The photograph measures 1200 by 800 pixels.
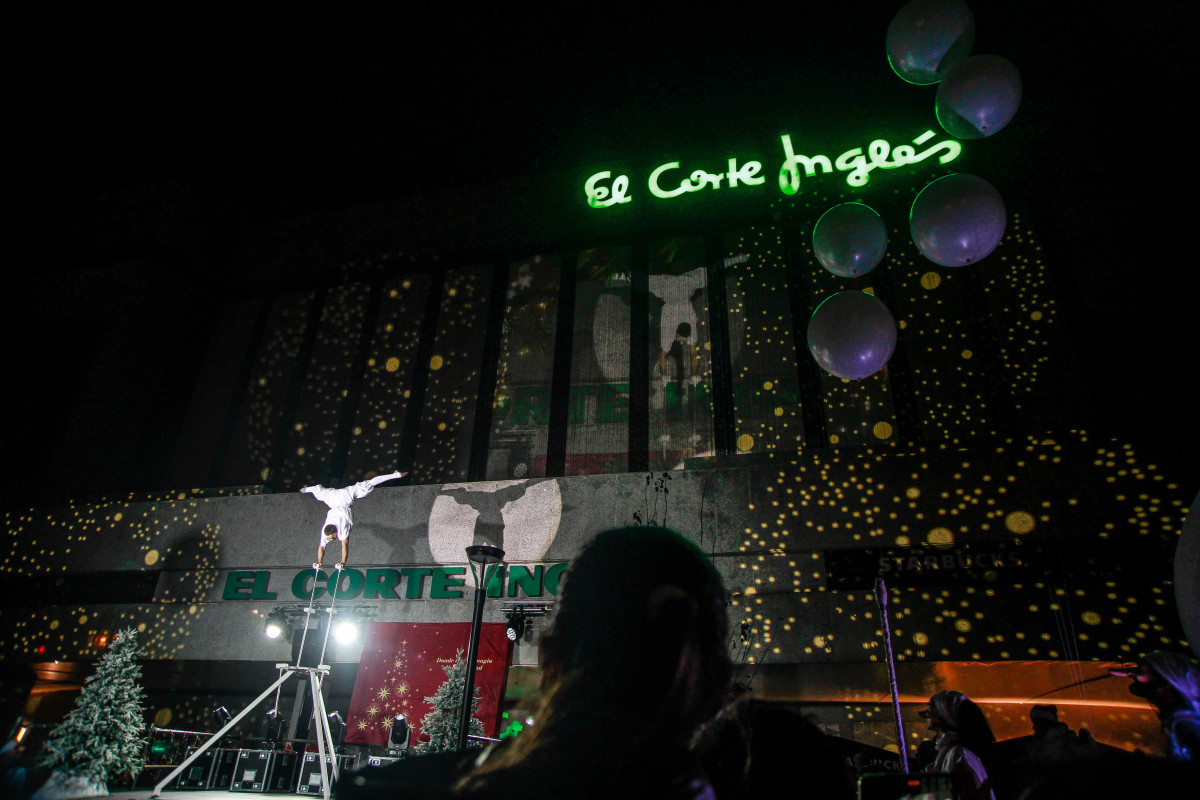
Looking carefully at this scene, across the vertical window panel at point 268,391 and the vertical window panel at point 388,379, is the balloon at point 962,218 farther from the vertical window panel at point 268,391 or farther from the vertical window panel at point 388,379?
the vertical window panel at point 268,391

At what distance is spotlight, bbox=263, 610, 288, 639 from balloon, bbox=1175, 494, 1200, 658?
25.7 feet

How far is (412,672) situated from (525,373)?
3.94m

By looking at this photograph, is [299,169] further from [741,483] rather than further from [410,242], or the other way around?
[741,483]

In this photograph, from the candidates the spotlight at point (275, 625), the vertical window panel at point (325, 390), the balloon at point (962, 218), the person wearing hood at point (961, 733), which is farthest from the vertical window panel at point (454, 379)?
the person wearing hood at point (961, 733)

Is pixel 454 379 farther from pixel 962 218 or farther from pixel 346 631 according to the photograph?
pixel 962 218

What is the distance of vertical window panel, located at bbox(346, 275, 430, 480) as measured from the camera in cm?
860

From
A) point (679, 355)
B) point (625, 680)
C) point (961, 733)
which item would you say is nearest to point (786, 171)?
point (679, 355)

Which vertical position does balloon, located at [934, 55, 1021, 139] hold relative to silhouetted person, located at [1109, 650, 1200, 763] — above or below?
above

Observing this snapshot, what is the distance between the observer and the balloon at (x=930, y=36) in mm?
4246

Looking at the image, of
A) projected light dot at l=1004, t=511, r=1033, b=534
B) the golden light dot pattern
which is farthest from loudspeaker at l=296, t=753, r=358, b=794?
projected light dot at l=1004, t=511, r=1033, b=534

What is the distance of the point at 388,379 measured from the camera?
357 inches

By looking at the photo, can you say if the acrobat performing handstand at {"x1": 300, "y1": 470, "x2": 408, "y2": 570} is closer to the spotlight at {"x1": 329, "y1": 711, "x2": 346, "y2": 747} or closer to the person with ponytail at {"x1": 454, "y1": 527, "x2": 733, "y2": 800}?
the spotlight at {"x1": 329, "y1": 711, "x2": 346, "y2": 747}

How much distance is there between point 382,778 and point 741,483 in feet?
21.9

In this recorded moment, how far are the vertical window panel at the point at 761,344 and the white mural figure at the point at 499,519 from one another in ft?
8.05
